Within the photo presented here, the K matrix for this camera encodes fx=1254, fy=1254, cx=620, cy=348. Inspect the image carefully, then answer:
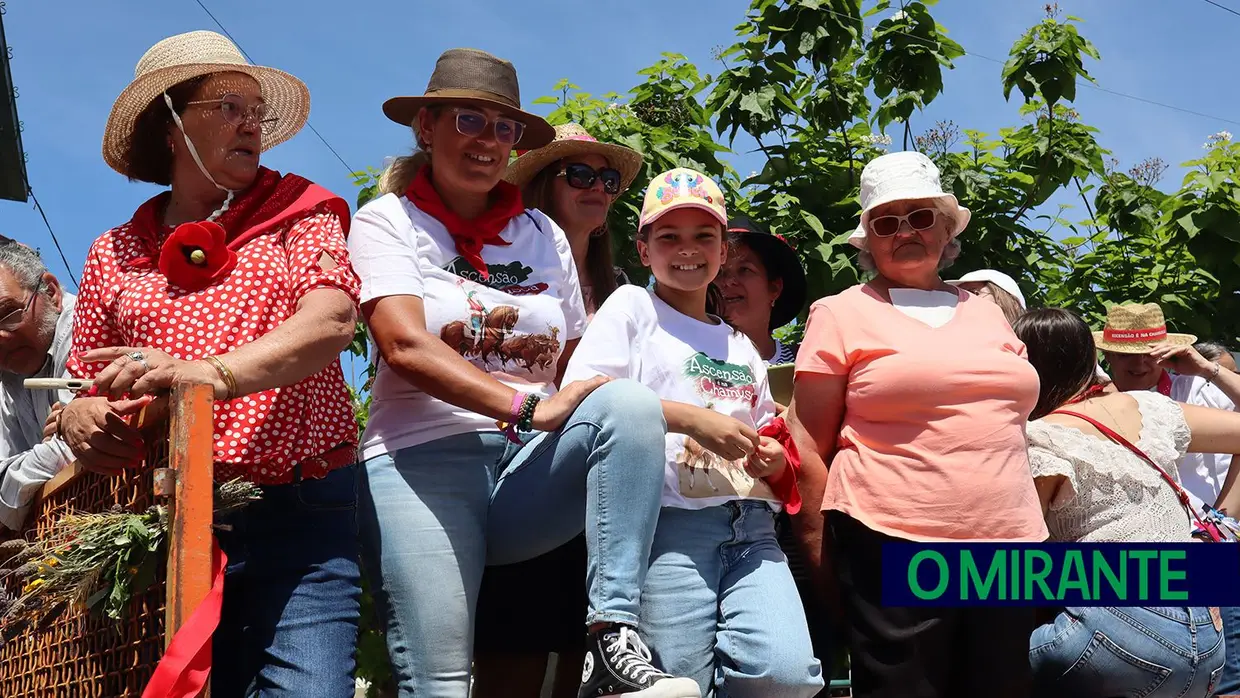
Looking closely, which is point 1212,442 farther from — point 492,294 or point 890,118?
point 890,118

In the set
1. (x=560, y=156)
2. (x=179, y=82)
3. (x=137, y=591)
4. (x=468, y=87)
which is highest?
(x=560, y=156)

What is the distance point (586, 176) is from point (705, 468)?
151cm

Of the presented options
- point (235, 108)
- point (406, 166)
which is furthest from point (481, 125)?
point (235, 108)

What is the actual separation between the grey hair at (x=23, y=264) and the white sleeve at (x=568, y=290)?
1718 mm

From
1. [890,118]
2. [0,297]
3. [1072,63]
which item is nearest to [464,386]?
[0,297]

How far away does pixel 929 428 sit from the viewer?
354 centimetres

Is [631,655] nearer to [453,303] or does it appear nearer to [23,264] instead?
[453,303]

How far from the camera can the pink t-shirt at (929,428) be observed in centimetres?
347

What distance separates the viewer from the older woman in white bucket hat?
3441 millimetres

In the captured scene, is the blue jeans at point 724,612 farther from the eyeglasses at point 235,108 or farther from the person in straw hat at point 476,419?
the eyeglasses at point 235,108

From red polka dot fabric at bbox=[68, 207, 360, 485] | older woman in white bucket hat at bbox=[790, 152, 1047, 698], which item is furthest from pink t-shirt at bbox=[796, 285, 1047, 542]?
red polka dot fabric at bbox=[68, 207, 360, 485]

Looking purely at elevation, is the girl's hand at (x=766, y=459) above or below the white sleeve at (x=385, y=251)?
below

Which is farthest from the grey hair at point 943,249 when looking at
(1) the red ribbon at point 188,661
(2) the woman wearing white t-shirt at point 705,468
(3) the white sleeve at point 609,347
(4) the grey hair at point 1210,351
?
(4) the grey hair at point 1210,351

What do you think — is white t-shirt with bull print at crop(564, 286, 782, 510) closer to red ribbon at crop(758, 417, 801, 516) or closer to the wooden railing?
red ribbon at crop(758, 417, 801, 516)
